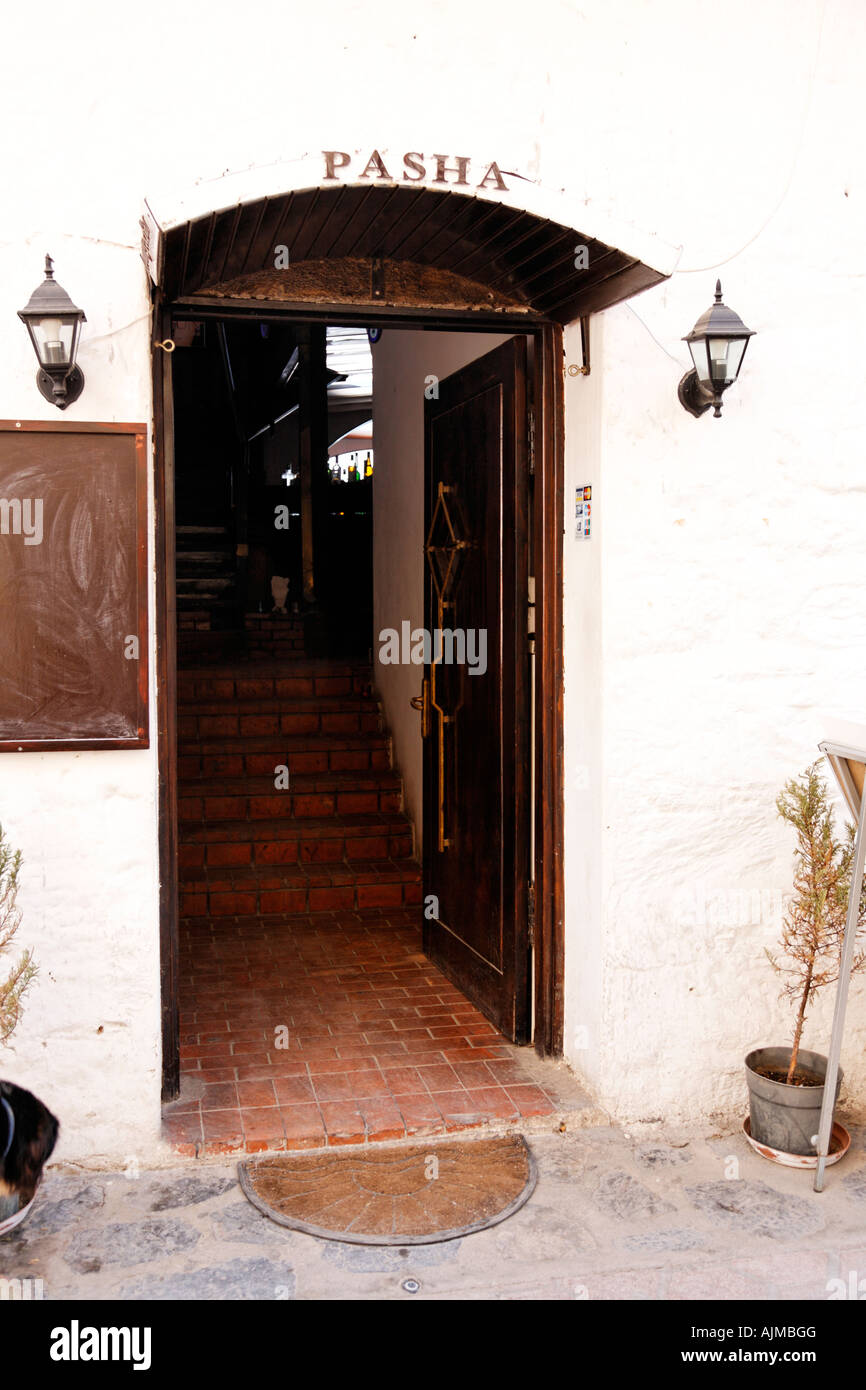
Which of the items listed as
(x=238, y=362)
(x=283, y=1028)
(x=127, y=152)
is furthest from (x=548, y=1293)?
(x=238, y=362)

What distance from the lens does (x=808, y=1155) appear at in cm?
396

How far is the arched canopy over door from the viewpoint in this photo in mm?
3621

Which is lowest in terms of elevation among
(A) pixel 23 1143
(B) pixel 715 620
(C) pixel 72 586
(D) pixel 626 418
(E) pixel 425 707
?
(A) pixel 23 1143

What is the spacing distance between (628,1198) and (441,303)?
130 inches

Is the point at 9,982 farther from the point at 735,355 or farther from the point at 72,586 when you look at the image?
the point at 735,355

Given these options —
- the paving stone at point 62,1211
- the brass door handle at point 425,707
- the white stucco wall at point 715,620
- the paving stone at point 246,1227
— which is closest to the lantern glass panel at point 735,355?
the white stucco wall at point 715,620

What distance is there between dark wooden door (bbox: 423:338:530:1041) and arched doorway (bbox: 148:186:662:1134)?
0.05 meters

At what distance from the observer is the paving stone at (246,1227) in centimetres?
346

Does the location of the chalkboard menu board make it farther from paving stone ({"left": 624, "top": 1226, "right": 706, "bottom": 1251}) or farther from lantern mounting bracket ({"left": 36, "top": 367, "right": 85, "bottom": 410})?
paving stone ({"left": 624, "top": 1226, "right": 706, "bottom": 1251})

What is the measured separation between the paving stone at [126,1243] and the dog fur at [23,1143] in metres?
0.22

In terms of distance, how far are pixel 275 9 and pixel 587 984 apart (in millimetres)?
3604

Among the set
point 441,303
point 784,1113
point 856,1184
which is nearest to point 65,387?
point 441,303

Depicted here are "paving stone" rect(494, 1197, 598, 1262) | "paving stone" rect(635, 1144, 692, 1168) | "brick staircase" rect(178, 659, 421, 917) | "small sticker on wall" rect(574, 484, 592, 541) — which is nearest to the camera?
"paving stone" rect(494, 1197, 598, 1262)

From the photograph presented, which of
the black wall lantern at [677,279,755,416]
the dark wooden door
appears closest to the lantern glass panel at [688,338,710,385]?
the black wall lantern at [677,279,755,416]
